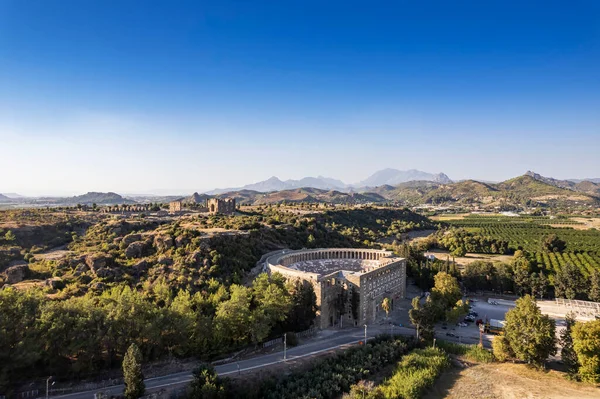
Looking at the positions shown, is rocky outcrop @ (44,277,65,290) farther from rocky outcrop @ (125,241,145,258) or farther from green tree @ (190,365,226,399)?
green tree @ (190,365,226,399)

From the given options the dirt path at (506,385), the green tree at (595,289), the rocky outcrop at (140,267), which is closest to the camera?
the dirt path at (506,385)

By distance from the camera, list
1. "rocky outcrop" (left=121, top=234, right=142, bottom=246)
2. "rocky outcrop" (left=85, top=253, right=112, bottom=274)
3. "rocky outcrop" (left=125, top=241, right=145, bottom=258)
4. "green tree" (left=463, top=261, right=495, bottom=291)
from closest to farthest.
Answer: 1. "rocky outcrop" (left=85, top=253, right=112, bottom=274)
2. "rocky outcrop" (left=125, top=241, right=145, bottom=258)
3. "rocky outcrop" (left=121, top=234, right=142, bottom=246)
4. "green tree" (left=463, top=261, right=495, bottom=291)

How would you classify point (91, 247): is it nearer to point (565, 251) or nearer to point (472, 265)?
point (472, 265)

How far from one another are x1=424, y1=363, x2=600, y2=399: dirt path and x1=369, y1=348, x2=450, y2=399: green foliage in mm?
1194

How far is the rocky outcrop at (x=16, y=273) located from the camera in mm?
52125

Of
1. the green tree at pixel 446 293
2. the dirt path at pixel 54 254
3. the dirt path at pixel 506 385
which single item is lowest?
the dirt path at pixel 506 385

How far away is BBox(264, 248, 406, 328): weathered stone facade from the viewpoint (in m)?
47.8

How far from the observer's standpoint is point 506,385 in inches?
1412

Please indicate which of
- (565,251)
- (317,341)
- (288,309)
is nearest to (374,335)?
(317,341)

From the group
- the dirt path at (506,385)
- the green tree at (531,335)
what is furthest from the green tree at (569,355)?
the dirt path at (506,385)

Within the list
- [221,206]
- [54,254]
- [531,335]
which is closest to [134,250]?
[54,254]

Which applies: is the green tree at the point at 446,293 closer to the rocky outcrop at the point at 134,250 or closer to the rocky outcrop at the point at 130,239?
the rocky outcrop at the point at 134,250

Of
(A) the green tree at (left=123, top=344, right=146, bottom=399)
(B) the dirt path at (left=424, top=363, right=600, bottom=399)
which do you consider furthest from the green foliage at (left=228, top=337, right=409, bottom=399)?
(A) the green tree at (left=123, top=344, right=146, bottom=399)

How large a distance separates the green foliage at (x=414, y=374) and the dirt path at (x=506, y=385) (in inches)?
47.0
